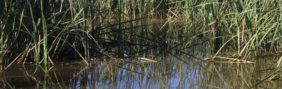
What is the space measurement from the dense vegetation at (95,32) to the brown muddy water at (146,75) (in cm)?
12

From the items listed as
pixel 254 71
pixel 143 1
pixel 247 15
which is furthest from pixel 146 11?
pixel 254 71

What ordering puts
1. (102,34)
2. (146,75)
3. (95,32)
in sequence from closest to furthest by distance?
(146,75) < (95,32) < (102,34)

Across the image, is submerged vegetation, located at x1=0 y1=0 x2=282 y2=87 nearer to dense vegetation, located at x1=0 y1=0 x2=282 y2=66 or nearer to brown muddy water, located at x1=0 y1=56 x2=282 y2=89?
dense vegetation, located at x1=0 y1=0 x2=282 y2=66

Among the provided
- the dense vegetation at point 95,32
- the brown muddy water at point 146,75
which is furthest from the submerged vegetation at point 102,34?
the brown muddy water at point 146,75

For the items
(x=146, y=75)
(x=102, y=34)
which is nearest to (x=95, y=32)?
(x=102, y=34)

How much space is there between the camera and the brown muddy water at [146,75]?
3949mm

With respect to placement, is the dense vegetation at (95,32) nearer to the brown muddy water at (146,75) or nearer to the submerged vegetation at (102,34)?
the submerged vegetation at (102,34)

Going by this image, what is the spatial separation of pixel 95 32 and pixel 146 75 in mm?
808

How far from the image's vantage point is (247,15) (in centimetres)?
484

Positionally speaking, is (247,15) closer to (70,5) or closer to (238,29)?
(238,29)

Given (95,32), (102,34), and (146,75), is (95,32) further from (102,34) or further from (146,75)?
(146,75)

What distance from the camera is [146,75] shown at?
4.29m

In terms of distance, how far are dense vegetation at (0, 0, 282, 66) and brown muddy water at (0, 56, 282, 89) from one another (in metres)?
0.12

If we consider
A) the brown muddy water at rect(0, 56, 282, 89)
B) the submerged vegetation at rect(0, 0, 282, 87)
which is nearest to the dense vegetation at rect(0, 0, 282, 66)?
the submerged vegetation at rect(0, 0, 282, 87)
